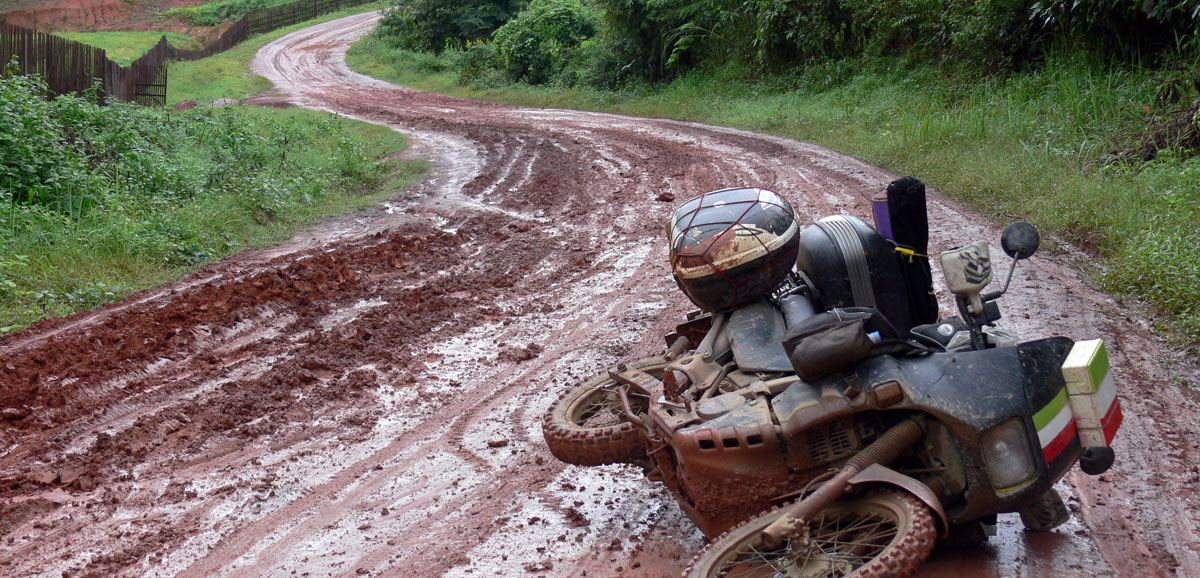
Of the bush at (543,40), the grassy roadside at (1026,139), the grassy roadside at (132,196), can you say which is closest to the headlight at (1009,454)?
the grassy roadside at (1026,139)

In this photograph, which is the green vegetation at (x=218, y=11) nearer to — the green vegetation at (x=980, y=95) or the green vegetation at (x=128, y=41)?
the green vegetation at (x=128, y=41)

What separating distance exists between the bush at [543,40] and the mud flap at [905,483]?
81.0ft

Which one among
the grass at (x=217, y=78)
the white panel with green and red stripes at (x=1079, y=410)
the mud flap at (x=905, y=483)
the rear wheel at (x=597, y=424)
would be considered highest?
the white panel with green and red stripes at (x=1079, y=410)

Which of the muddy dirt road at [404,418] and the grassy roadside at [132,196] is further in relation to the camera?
the grassy roadside at [132,196]

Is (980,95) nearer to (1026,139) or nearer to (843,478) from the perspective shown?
(1026,139)

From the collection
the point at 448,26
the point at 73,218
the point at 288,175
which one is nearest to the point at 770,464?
the point at 73,218

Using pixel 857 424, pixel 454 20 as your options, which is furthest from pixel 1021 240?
pixel 454 20

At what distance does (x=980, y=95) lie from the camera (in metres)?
14.4

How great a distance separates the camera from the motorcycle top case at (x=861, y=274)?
403cm

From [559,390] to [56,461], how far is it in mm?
2803

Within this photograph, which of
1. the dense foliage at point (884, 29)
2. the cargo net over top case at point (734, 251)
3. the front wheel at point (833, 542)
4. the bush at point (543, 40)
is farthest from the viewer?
the bush at point (543, 40)

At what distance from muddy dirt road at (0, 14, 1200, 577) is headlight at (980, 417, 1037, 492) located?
51 cm

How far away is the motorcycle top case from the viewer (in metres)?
4.03

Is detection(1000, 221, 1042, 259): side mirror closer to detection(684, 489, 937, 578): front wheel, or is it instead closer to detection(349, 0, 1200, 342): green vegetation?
detection(684, 489, 937, 578): front wheel
